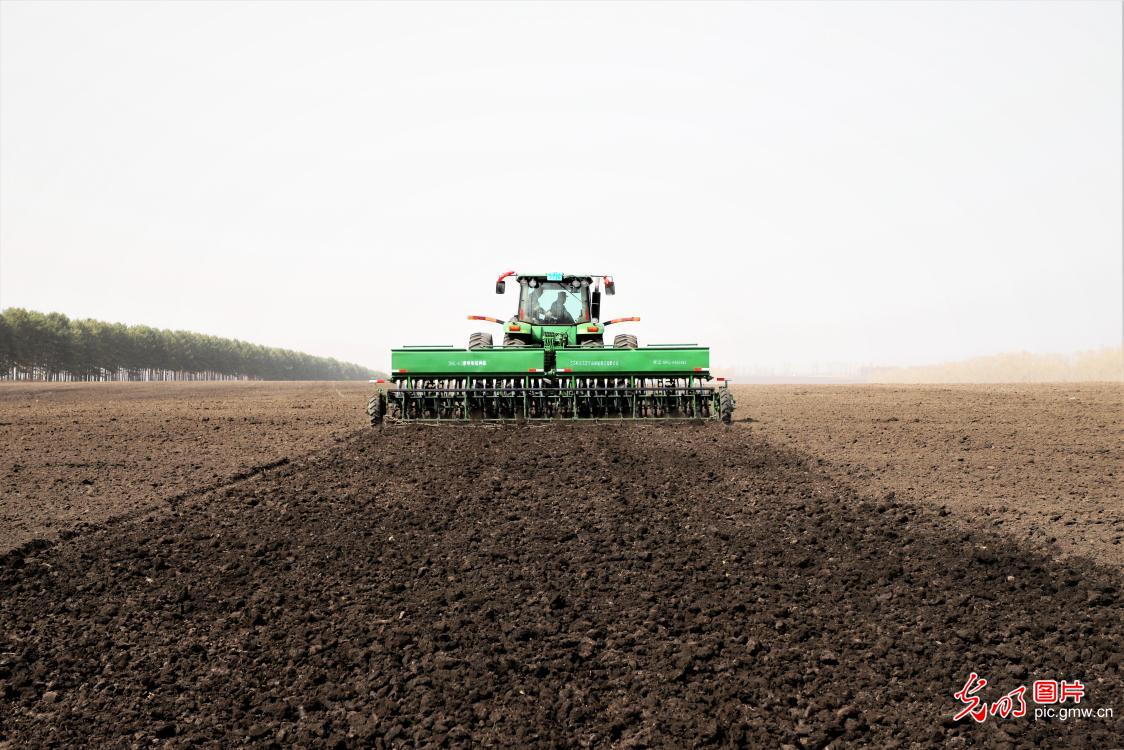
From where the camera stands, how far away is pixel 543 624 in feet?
17.7

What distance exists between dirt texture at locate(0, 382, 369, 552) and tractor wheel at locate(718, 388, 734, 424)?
275 inches

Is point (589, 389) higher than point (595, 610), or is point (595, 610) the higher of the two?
point (589, 389)

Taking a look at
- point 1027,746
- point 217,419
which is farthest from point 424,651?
point 217,419

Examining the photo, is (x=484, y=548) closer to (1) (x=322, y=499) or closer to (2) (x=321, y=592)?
(2) (x=321, y=592)

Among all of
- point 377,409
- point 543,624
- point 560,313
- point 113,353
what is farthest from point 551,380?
point 113,353

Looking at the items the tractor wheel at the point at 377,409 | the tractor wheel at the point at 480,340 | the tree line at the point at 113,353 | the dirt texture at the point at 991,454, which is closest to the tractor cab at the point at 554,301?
the tractor wheel at the point at 480,340

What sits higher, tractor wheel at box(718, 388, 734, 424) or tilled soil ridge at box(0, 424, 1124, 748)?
tractor wheel at box(718, 388, 734, 424)

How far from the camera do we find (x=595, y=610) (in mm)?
5637

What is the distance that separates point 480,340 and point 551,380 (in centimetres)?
178

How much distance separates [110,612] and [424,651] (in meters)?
2.46

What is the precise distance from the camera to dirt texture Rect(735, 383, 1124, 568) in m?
8.16

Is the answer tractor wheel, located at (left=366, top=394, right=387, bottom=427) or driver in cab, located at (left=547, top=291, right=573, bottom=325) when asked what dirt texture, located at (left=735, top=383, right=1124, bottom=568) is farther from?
tractor wheel, located at (left=366, top=394, right=387, bottom=427)

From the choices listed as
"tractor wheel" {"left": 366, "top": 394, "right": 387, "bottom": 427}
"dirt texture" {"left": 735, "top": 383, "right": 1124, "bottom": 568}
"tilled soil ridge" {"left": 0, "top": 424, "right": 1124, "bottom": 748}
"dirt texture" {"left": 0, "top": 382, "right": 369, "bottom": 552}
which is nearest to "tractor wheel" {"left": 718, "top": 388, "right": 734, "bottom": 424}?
"dirt texture" {"left": 735, "top": 383, "right": 1124, "bottom": 568}

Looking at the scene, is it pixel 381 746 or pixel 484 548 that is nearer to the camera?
pixel 381 746
